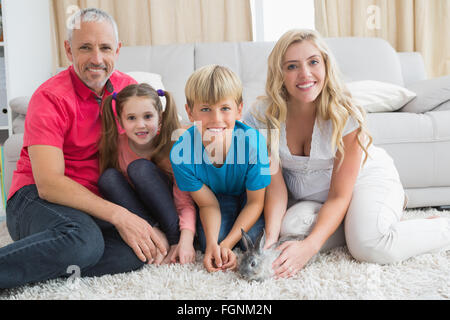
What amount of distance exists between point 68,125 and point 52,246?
1.21 ft

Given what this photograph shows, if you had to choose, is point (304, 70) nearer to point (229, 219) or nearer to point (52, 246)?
point (229, 219)

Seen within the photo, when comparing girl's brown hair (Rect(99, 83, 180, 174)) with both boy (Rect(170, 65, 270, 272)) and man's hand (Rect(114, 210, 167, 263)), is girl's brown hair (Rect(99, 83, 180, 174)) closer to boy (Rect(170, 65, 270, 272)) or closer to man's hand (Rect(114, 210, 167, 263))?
boy (Rect(170, 65, 270, 272))

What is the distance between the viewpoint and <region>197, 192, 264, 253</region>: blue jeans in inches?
42.3

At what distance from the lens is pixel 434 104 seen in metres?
1.61

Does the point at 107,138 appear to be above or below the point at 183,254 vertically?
above

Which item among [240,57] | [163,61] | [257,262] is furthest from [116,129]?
[240,57]

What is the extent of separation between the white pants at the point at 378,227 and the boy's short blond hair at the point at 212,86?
422 millimetres

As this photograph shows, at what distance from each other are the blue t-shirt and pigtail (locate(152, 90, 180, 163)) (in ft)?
0.37

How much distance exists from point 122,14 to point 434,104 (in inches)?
76.4

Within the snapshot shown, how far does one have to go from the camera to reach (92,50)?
101cm

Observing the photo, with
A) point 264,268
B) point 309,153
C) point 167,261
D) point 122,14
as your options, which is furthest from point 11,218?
point 122,14

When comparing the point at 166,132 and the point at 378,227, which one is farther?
the point at 166,132

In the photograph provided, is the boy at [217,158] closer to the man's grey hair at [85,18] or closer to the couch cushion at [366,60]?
the man's grey hair at [85,18]

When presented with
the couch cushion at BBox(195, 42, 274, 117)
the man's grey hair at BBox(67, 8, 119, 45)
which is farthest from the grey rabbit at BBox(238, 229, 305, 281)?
the couch cushion at BBox(195, 42, 274, 117)
